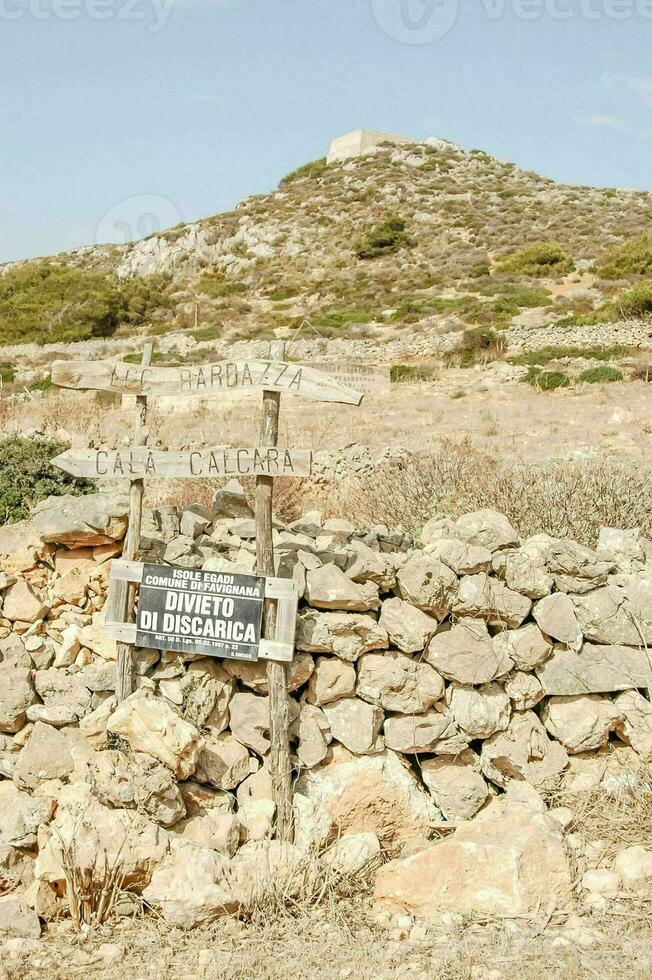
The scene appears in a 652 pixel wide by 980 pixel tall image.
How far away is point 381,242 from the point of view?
42.7 meters

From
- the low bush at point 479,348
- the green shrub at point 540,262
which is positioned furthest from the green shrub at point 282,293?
the low bush at point 479,348

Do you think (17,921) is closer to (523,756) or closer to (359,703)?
(359,703)

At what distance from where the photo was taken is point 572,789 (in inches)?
185

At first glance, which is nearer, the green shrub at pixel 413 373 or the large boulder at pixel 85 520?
the large boulder at pixel 85 520

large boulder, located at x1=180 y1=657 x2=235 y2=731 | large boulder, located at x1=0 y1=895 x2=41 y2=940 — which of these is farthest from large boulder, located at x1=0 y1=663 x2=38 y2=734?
large boulder, located at x1=0 y1=895 x2=41 y2=940

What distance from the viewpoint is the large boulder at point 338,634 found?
15.5 ft

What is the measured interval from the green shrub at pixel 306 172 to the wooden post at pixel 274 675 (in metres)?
59.4

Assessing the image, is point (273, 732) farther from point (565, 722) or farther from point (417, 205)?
point (417, 205)

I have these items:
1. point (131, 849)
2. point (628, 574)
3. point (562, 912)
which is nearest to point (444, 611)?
point (628, 574)

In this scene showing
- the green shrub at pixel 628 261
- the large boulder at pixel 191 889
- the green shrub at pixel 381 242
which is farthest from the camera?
the green shrub at pixel 381 242

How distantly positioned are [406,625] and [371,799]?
1014 millimetres

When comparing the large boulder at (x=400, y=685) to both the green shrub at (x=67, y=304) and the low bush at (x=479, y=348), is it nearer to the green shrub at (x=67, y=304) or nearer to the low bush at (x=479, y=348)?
the low bush at (x=479, y=348)

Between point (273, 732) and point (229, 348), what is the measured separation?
73.6ft

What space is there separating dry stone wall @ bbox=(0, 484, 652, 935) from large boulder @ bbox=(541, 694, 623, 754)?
0.04ft
